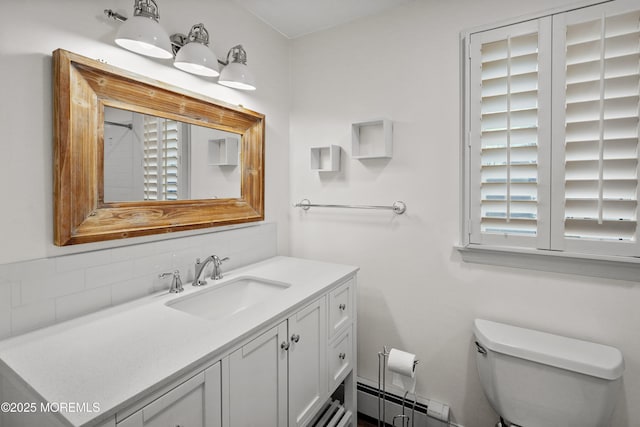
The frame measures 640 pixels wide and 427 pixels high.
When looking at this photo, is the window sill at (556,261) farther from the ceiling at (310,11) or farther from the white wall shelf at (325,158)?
the ceiling at (310,11)

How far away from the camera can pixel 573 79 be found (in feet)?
4.50

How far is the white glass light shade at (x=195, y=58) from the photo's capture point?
1360 mm

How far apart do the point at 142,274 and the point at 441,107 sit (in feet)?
5.38

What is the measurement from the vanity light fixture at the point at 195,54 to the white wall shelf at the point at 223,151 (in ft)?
1.15

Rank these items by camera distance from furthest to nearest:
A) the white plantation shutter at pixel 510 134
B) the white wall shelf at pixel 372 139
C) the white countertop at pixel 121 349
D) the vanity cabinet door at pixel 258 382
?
the white wall shelf at pixel 372 139 → the white plantation shutter at pixel 510 134 → the vanity cabinet door at pixel 258 382 → the white countertop at pixel 121 349

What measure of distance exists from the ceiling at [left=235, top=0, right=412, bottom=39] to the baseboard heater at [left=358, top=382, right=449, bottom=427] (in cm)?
222

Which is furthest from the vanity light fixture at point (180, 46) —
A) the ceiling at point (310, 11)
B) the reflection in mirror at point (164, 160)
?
the ceiling at point (310, 11)

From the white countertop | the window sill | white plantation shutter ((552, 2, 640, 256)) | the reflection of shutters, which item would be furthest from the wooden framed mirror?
white plantation shutter ((552, 2, 640, 256))

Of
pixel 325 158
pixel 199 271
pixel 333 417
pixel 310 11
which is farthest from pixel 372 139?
pixel 333 417

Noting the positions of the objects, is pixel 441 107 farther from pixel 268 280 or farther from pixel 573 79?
pixel 268 280

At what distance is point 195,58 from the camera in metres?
1.36

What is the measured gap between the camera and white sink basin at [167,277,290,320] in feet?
4.56

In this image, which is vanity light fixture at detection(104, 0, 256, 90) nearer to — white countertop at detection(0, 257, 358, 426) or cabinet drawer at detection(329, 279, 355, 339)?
white countertop at detection(0, 257, 358, 426)

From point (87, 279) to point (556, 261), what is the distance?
1.94m
